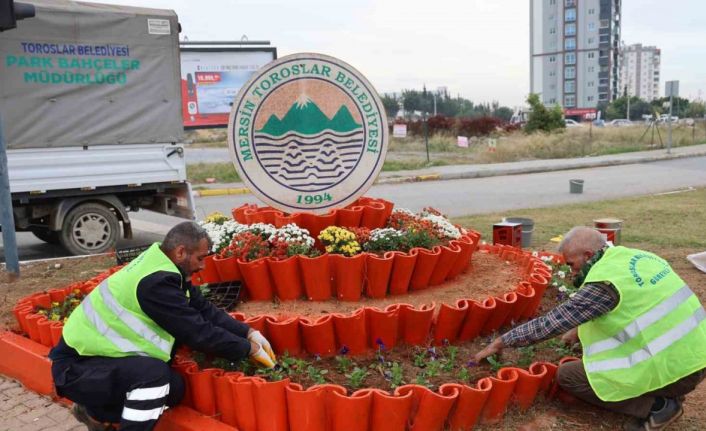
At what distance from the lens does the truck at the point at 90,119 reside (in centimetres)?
817

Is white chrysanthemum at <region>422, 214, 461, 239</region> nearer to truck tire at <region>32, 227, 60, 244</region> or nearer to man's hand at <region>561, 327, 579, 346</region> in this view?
man's hand at <region>561, 327, 579, 346</region>

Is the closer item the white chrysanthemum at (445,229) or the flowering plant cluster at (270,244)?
the flowering plant cluster at (270,244)

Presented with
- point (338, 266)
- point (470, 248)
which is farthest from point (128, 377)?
point (470, 248)

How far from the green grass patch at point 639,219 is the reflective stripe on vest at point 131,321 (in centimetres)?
557

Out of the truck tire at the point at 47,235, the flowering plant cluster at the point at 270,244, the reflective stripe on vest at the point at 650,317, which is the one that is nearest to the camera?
the reflective stripe on vest at the point at 650,317

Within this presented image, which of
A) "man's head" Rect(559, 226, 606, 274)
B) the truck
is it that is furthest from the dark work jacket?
the truck

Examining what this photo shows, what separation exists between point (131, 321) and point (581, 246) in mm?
2303

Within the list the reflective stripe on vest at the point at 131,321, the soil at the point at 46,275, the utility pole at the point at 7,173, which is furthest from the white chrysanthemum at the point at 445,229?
the utility pole at the point at 7,173

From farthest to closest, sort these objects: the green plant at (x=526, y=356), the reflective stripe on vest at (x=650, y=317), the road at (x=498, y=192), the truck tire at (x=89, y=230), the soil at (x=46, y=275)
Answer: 1. the road at (x=498, y=192)
2. the truck tire at (x=89, y=230)
3. the soil at (x=46, y=275)
4. the green plant at (x=526, y=356)
5. the reflective stripe on vest at (x=650, y=317)

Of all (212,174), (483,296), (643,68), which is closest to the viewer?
(483,296)

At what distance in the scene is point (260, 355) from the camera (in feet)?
11.8

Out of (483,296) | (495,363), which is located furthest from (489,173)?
(495,363)

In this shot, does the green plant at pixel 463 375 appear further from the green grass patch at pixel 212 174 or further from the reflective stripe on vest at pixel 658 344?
the green grass patch at pixel 212 174

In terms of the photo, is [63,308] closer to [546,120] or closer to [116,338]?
[116,338]
